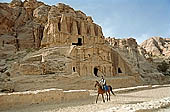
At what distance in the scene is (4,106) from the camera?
9.66 m

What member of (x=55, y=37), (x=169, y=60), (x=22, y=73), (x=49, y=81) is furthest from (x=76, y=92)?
(x=169, y=60)

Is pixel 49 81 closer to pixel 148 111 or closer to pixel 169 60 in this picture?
pixel 148 111

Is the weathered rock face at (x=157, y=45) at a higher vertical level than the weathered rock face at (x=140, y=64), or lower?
higher

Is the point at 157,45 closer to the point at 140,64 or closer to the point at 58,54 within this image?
the point at 140,64

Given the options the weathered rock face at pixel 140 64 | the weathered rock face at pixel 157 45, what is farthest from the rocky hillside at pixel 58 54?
the weathered rock face at pixel 157 45

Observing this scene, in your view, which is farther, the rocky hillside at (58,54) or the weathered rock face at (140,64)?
the weathered rock face at (140,64)

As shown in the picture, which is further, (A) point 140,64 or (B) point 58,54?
(A) point 140,64

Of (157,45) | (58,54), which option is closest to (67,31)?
(58,54)

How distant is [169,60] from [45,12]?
41298 millimetres

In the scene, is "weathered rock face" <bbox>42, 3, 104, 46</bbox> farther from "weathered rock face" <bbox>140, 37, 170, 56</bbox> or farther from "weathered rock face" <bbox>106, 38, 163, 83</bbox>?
"weathered rock face" <bbox>140, 37, 170, 56</bbox>

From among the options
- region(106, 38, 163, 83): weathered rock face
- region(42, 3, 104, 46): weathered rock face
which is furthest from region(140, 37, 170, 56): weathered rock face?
region(42, 3, 104, 46): weathered rock face

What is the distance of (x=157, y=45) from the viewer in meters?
81.4

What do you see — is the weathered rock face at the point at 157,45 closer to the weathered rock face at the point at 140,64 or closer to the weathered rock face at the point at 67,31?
the weathered rock face at the point at 140,64

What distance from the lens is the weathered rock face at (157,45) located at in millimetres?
75062
